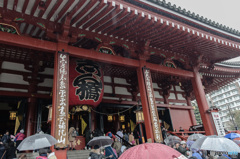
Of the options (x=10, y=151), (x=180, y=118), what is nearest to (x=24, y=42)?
(x=10, y=151)

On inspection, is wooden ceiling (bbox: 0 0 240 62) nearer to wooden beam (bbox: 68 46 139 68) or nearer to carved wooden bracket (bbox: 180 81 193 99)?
wooden beam (bbox: 68 46 139 68)

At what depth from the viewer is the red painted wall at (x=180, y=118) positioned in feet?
45.5

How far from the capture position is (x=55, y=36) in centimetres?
705

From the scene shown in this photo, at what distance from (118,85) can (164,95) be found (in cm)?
419

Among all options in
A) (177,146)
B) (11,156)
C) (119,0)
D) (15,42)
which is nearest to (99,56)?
(119,0)

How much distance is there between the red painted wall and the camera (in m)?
13.9

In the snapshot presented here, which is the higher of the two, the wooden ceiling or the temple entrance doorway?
the wooden ceiling

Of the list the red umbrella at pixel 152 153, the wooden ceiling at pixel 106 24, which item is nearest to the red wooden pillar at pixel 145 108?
the wooden ceiling at pixel 106 24

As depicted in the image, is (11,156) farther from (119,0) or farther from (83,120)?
(119,0)

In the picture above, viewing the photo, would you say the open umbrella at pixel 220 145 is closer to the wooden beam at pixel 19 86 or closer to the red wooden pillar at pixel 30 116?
the red wooden pillar at pixel 30 116

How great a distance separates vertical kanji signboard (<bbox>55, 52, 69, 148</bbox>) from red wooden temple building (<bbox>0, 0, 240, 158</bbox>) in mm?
31

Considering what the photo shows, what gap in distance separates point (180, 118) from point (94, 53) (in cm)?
984

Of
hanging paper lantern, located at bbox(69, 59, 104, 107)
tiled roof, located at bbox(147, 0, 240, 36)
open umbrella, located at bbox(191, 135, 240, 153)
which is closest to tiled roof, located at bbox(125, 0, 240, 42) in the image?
tiled roof, located at bbox(147, 0, 240, 36)

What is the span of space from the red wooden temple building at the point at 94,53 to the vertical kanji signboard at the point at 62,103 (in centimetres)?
3
